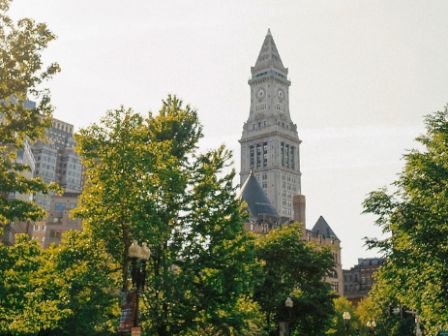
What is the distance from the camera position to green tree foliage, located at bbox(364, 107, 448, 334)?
3078cm

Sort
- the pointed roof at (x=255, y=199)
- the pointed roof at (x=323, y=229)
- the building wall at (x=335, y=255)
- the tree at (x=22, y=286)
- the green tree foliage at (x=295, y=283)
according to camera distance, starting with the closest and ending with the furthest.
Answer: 1. the tree at (x=22, y=286)
2. the green tree foliage at (x=295, y=283)
3. the pointed roof at (x=255, y=199)
4. the building wall at (x=335, y=255)
5. the pointed roof at (x=323, y=229)

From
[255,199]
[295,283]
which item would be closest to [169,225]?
[295,283]

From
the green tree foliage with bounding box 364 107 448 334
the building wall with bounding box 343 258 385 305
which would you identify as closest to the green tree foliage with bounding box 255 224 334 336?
the green tree foliage with bounding box 364 107 448 334

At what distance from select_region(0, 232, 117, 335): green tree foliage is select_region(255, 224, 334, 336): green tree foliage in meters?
16.2

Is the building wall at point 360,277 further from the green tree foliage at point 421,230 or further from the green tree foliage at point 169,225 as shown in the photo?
the green tree foliage at point 169,225

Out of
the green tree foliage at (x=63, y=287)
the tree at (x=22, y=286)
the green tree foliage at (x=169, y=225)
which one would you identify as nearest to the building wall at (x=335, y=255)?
the green tree foliage at (x=169, y=225)

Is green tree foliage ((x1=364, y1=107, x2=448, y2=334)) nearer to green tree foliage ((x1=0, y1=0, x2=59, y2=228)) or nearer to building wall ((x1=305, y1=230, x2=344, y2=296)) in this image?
green tree foliage ((x1=0, y1=0, x2=59, y2=228))

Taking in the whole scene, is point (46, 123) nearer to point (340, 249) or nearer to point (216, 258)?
point (216, 258)

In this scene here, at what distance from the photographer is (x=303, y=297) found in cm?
4409

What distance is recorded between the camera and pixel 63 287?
28469 millimetres

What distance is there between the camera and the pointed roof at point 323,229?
144 m

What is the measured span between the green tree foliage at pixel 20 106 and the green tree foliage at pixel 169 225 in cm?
542

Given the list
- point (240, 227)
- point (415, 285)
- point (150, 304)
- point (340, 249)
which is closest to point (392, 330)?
point (415, 285)

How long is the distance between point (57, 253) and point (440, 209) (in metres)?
20.7
